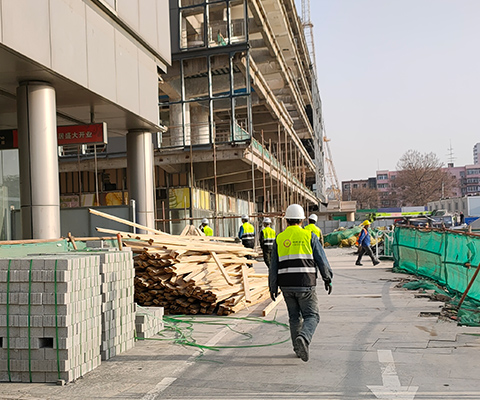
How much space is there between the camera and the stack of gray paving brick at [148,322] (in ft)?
30.6

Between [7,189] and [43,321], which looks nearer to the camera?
[43,321]

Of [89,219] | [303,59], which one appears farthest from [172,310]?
[303,59]

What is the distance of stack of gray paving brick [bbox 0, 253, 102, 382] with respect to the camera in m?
6.81

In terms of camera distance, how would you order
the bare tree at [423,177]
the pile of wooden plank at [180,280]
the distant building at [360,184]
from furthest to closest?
1. the distant building at [360,184]
2. the bare tree at [423,177]
3. the pile of wooden plank at [180,280]

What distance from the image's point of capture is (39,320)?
22.4ft

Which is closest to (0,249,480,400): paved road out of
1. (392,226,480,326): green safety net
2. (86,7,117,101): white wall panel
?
(392,226,480,326): green safety net

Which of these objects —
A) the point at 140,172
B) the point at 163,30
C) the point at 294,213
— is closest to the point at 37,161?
the point at 294,213

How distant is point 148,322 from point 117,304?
1.37 metres

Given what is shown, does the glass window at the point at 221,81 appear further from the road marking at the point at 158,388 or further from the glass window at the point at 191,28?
the road marking at the point at 158,388

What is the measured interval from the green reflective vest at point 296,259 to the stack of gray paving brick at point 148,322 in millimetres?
2556

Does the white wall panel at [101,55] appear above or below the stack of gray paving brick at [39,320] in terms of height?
above

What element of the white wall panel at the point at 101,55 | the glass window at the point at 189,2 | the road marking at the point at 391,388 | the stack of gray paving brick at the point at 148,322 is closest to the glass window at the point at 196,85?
the glass window at the point at 189,2

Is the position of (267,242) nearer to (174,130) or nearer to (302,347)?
(302,347)

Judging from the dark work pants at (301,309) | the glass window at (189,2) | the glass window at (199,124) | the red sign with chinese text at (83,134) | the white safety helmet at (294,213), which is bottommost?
the dark work pants at (301,309)
